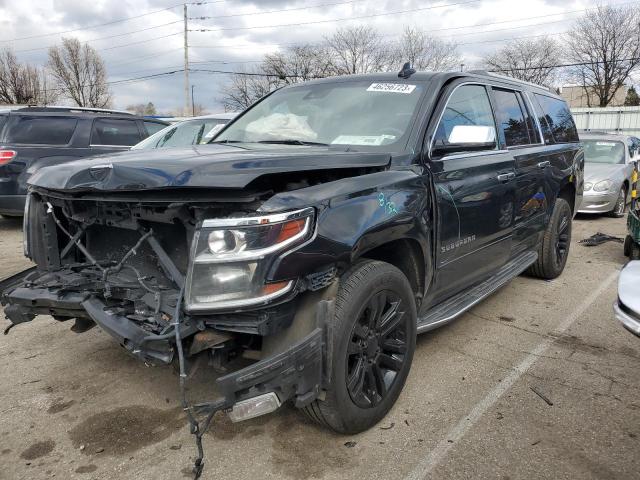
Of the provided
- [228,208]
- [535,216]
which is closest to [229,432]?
[228,208]

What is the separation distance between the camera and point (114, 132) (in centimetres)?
941

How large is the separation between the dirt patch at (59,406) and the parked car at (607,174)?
9470 mm

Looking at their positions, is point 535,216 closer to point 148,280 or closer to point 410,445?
point 410,445

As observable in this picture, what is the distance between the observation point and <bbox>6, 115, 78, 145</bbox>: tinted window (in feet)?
26.8

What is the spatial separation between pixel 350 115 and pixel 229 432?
2110 millimetres

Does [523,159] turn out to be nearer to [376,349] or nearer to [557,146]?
[557,146]

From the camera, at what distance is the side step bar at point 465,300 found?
326 cm

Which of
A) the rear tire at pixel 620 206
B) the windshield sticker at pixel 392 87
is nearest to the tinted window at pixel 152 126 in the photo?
the windshield sticker at pixel 392 87

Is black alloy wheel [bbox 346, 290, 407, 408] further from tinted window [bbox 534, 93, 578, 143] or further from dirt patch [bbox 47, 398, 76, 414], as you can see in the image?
tinted window [bbox 534, 93, 578, 143]

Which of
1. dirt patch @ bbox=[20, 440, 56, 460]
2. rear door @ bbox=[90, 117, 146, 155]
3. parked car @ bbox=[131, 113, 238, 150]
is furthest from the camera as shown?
rear door @ bbox=[90, 117, 146, 155]

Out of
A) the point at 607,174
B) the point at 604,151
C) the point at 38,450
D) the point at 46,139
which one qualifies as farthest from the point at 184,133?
the point at 604,151

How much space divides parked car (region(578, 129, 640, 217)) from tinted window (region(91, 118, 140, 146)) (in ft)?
28.5

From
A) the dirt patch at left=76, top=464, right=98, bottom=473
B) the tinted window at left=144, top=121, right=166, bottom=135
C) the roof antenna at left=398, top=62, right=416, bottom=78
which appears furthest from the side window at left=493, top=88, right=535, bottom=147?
the tinted window at left=144, top=121, right=166, bottom=135

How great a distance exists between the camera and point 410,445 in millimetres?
2652
